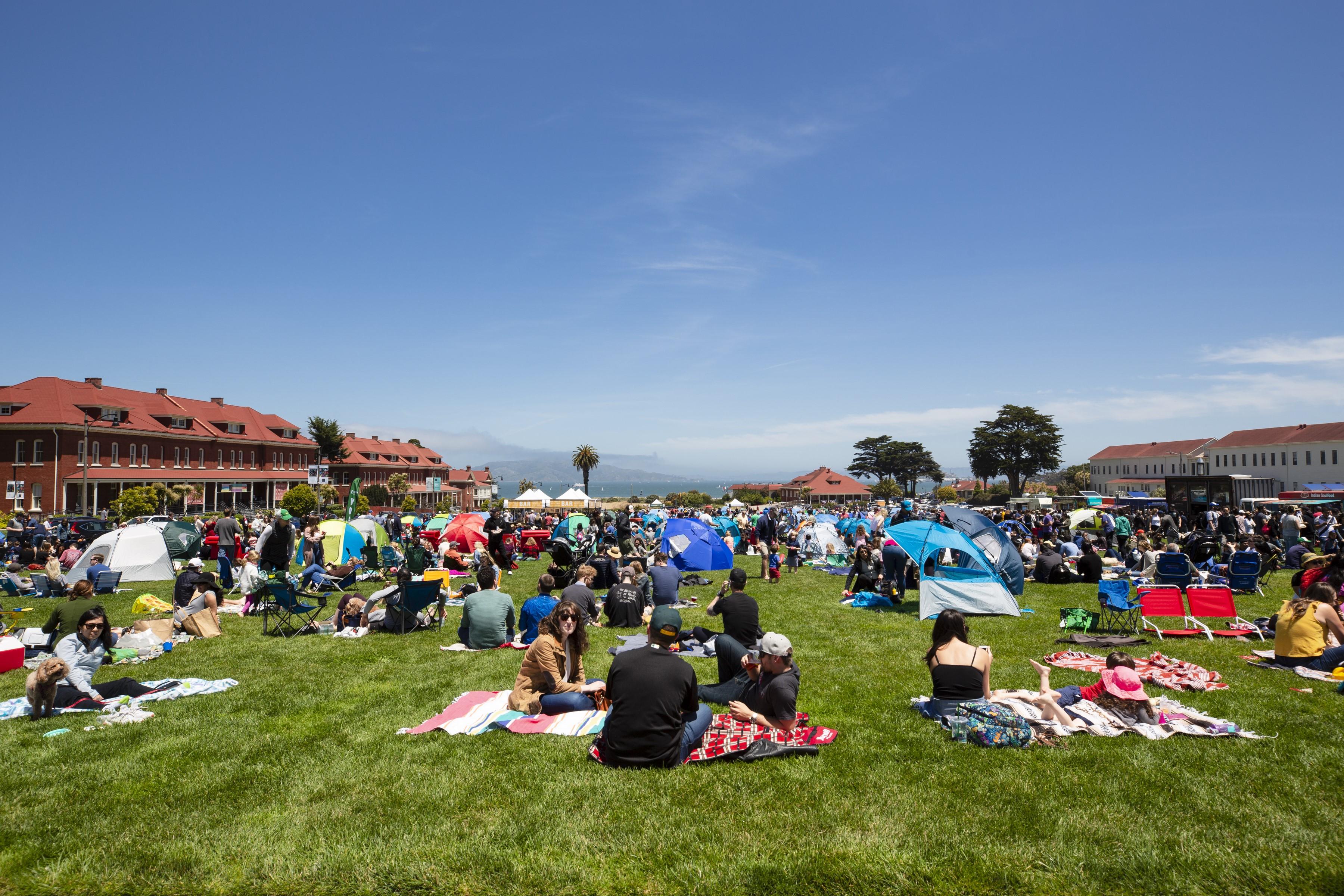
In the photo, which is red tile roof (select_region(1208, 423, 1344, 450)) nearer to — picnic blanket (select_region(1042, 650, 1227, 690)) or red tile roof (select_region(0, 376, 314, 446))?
picnic blanket (select_region(1042, 650, 1227, 690))

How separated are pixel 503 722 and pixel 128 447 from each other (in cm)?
5163

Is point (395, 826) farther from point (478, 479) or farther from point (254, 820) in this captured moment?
point (478, 479)

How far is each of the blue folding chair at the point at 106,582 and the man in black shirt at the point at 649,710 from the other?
1365cm

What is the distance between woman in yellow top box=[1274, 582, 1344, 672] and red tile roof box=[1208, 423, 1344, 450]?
76.5 m

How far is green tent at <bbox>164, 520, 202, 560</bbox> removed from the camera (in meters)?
19.5

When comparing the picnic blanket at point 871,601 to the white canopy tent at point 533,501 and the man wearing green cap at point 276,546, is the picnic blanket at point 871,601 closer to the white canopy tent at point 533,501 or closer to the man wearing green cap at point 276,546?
the man wearing green cap at point 276,546

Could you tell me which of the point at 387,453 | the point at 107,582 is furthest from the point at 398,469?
the point at 107,582

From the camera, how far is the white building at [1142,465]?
87.1 m

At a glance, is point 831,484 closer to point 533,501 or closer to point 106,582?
point 533,501

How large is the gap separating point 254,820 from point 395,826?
95 cm

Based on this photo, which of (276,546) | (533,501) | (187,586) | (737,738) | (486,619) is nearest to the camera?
(737,738)

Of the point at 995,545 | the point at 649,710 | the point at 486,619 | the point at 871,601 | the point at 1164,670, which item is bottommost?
the point at 871,601

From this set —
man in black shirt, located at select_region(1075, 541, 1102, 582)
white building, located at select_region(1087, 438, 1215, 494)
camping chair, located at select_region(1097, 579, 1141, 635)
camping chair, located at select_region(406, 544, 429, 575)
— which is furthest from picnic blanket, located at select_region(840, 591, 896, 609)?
white building, located at select_region(1087, 438, 1215, 494)

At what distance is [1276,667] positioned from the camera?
8117 mm
